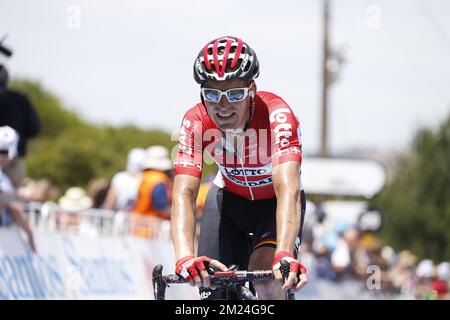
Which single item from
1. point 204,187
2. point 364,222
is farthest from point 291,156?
point 364,222

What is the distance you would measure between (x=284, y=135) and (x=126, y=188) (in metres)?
7.19

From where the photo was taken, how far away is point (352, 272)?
19.8 meters

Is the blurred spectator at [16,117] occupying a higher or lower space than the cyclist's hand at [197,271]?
higher

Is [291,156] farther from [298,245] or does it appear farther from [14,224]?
[14,224]

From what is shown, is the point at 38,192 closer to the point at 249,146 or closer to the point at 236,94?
the point at 249,146

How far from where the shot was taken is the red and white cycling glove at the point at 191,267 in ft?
19.4

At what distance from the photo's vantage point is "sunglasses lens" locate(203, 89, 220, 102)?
659 cm

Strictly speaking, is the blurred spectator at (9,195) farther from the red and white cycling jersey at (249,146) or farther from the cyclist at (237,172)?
the red and white cycling jersey at (249,146)

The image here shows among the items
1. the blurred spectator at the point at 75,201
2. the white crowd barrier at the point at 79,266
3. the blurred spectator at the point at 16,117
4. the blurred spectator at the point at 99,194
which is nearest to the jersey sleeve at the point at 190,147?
the white crowd barrier at the point at 79,266

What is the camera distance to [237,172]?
7336 mm

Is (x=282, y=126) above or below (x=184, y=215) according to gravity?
above

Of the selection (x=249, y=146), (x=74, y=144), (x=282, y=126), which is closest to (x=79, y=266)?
(x=249, y=146)

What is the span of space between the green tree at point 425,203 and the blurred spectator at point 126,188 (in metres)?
58.5

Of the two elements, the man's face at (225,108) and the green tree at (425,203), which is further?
the green tree at (425,203)
